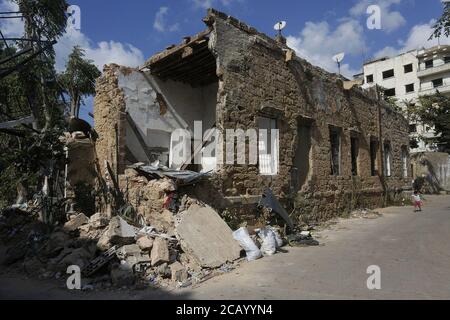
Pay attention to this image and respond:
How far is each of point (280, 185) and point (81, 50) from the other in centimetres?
1311

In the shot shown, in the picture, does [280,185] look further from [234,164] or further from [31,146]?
[31,146]

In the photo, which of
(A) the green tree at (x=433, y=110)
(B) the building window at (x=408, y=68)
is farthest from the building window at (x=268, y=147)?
(B) the building window at (x=408, y=68)

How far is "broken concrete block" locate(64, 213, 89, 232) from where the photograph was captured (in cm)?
795

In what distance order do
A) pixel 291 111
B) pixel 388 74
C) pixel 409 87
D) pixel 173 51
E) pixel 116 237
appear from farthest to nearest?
1. pixel 388 74
2. pixel 409 87
3. pixel 291 111
4. pixel 173 51
5. pixel 116 237

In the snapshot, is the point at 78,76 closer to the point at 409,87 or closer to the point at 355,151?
the point at 355,151

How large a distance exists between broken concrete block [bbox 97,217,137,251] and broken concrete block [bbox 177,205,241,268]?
0.91 m

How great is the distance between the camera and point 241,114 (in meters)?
8.94

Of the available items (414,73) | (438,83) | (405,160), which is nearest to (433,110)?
(405,160)

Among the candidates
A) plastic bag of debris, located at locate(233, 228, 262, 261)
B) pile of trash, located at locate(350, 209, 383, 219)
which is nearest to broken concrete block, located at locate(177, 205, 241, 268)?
plastic bag of debris, located at locate(233, 228, 262, 261)

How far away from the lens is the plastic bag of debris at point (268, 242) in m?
7.28

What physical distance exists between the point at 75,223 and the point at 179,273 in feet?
11.0

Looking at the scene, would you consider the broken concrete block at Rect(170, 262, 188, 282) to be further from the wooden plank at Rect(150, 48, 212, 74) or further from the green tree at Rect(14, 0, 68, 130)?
the green tree at Rect(14, 0, 68, 130)
